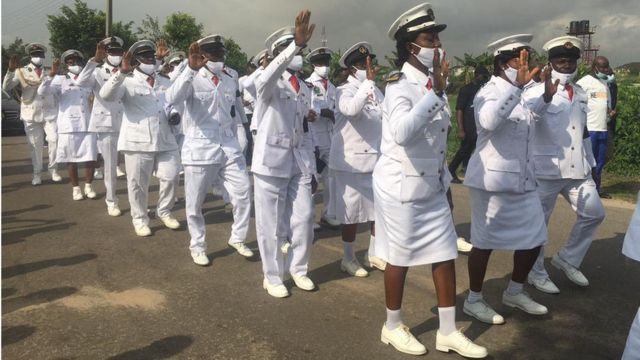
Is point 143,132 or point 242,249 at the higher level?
point 143,132

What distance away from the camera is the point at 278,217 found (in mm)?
4723

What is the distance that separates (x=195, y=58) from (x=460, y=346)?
3.29 m

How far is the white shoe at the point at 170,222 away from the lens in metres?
6.67

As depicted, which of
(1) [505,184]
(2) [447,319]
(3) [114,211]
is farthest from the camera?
(3) [114,211]

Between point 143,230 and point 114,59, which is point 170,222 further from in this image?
point 114,59

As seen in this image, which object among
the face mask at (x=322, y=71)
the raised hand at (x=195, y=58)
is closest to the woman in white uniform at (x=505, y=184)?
the raised hand at (x=195, y=58)

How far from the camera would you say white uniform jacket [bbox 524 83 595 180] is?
15.3 ft

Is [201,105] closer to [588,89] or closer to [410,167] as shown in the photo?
[410,167]

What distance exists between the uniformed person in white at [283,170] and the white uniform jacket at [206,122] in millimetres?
962

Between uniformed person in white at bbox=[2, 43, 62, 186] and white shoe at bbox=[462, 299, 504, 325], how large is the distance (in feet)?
26.0

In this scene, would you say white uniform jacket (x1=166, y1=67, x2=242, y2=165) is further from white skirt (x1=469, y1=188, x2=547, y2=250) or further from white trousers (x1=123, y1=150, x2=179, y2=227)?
white skirt (x1=469, y1=188, x2=547, y2=250)

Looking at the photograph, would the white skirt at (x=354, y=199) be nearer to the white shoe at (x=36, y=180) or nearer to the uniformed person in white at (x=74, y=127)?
the uniformed person in white at (x=74, y=127)

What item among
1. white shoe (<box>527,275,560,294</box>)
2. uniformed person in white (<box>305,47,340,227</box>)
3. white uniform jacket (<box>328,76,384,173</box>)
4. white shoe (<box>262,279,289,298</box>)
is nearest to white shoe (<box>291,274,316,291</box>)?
white shoe (<box>262,279,289,298</box>)

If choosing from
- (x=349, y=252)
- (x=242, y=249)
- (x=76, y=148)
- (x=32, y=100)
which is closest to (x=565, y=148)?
(x=349, y=252)
